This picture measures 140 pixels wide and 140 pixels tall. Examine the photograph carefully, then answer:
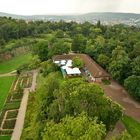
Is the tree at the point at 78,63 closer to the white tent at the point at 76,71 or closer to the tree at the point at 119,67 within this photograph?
the white tent at the point at 76,71

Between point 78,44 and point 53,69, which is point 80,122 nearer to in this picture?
point 53,69

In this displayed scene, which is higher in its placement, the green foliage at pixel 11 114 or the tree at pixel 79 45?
the green foliage at pixel 11 114

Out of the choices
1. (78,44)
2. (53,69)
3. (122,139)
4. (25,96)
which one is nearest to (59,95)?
(122,139)

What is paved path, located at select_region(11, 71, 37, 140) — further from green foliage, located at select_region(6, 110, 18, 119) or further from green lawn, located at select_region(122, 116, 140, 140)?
green lawn, located at select_region(122, 116, 140, 140)

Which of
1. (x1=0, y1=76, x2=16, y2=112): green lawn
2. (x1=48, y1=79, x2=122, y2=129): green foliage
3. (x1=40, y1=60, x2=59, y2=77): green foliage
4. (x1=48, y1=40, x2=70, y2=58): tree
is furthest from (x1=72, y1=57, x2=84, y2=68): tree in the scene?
(x1=48, y1=79, x2=122, y2=129): green foliage

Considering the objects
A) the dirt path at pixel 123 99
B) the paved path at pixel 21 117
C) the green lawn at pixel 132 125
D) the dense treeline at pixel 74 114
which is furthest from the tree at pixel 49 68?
the green lawn at pixel 132 125
